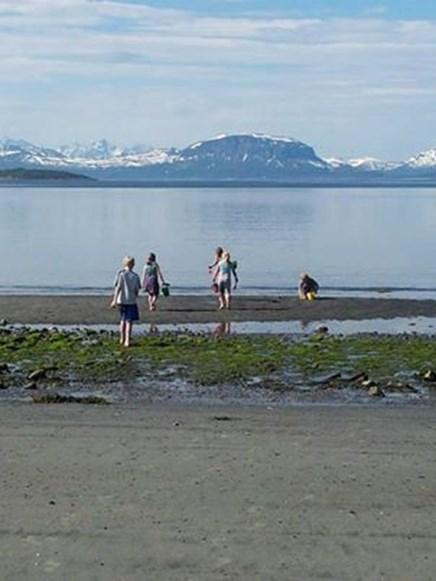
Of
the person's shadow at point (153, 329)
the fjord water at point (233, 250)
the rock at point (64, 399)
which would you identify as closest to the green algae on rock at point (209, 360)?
the rock at point (64, 399)

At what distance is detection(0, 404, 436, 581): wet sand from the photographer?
28.5 feet

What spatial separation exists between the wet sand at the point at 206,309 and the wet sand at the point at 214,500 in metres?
17.7

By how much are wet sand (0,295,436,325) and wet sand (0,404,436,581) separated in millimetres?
17742

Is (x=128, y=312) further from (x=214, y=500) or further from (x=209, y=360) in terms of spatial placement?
(x=214, y=500)

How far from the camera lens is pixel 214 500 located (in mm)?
10320

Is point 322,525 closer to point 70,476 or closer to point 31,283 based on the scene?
point 70,476

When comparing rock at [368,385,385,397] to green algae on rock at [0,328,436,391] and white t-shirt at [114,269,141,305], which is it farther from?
white t-shirt at [114,269,141,305]

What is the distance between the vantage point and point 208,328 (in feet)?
99.0

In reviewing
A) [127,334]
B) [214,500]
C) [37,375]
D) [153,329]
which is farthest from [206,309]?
[214,500]

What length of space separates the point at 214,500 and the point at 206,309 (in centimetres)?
2462

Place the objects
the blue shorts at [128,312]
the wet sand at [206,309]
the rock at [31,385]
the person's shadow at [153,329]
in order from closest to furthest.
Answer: the rock at [31,385], the blue shorts at [128,312], the person's shadow at [153,329], the wet sand at [206,309]

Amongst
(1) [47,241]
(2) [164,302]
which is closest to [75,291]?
(2) [164,302]

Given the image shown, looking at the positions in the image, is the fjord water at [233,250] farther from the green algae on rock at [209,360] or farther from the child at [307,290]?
the green algae on rock at [209,360]

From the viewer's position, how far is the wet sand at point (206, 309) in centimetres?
3253
